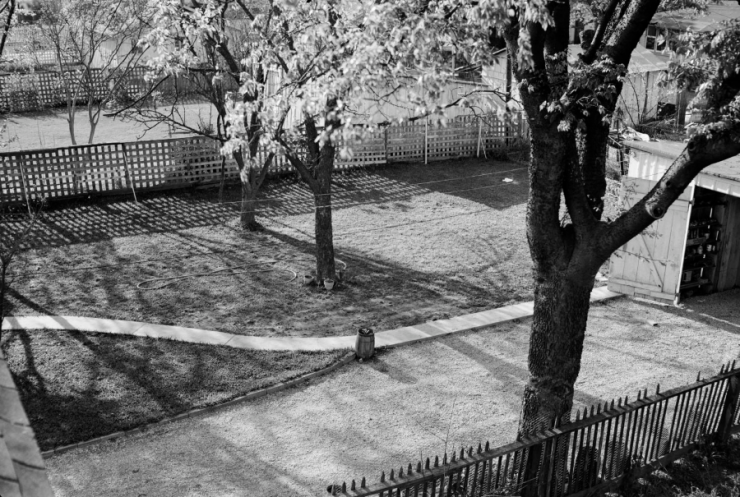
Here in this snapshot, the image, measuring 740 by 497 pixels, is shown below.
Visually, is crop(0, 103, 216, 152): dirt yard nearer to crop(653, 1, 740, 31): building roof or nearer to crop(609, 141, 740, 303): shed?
crop(609, 141, 740, 303): shed

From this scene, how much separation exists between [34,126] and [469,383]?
787 inches

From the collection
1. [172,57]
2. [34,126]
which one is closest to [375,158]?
[172,57]

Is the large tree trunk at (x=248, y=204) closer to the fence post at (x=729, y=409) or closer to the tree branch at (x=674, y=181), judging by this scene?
the tree branch at (x=674, y=181)

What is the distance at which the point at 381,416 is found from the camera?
9.18 m

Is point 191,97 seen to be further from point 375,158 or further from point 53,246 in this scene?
point 53,246

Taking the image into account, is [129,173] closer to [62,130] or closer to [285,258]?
[285,258]

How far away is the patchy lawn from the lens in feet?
39.3

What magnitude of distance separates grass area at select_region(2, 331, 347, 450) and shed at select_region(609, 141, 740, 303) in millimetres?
5584

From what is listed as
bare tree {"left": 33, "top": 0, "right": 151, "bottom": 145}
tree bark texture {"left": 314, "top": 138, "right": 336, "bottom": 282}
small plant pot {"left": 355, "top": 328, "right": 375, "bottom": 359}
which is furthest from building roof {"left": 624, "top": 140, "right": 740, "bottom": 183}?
bare tree {"left": 33, "top": 0, "right": 151, "bottom": 145}

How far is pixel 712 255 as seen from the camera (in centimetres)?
1305

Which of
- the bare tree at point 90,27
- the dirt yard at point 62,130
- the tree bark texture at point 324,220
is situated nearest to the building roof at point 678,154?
the tree bark texture at point 324,220

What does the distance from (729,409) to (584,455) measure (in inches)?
87.8

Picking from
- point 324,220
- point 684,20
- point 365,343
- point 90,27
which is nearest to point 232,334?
point 365,343

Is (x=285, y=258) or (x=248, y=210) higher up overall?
(x=248, y=210)
